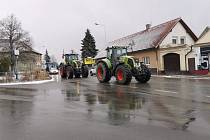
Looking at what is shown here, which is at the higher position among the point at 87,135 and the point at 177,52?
the point at 177,52

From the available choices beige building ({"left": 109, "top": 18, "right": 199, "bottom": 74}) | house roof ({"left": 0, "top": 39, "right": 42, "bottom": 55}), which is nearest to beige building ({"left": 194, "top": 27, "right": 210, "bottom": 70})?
beige building ({"left": 109, "top": 18, "right": 199, "bottom": 74})

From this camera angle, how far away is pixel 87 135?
8.37 metres

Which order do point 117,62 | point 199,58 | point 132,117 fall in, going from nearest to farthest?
point 132,117, point 117,62, point 199,58

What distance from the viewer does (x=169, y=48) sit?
47.1 metres

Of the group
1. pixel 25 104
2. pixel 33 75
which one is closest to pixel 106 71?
pixel 33 75

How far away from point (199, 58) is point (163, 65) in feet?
24.5

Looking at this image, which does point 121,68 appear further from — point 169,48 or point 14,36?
point 14,36

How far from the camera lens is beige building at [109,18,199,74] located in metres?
45.7

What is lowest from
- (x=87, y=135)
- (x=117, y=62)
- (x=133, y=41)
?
(x=87, y=135)

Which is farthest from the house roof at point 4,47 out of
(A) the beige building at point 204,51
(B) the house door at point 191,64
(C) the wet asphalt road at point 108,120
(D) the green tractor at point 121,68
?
(C) the wet asphalt road at point 108,120

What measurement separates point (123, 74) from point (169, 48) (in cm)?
2349

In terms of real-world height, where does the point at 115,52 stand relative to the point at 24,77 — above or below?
above

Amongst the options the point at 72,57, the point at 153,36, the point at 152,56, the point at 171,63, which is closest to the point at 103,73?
the point at 72,57

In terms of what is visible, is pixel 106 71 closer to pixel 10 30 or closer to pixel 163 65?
pixel 163 65
